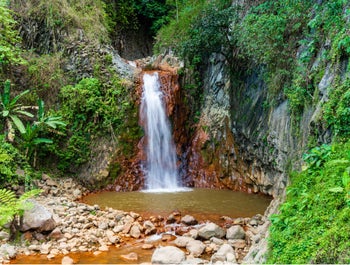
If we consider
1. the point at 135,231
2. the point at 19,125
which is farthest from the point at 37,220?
the point at 19,125

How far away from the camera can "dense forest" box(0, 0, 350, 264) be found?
3.48 m

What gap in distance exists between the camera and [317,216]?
10.4 ft

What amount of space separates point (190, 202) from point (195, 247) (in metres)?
2.91

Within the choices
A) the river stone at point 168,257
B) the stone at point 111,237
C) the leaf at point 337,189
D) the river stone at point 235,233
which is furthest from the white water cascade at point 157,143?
the leaf at point 337,189

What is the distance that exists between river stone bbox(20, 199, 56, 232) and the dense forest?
0.42 m

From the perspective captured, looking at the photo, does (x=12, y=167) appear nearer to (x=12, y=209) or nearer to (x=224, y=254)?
(x=12, y=209)

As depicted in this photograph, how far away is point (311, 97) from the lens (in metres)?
5.96

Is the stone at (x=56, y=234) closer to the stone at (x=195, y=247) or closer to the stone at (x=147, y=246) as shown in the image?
the stone at (x=147, y=246)

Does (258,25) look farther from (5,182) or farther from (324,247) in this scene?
(5,182)

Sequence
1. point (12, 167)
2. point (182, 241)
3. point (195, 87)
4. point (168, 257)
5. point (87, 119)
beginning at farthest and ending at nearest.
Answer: point (195, 87)
point (87, 119)
point (12, 167)
point (182, 241)
point (168, 257)

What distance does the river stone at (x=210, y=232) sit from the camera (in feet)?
19.2

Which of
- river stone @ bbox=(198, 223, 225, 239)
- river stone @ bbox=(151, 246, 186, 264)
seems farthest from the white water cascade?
river stone @ bbox=(151, 246, 186, 264)

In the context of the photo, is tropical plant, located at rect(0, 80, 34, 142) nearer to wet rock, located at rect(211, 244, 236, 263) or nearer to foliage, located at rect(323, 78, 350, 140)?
wet rock, located at rect(211, 244, 236, 263)

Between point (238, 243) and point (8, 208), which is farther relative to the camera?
point (238, 243)
